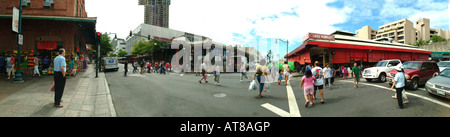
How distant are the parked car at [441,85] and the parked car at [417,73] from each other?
128cm

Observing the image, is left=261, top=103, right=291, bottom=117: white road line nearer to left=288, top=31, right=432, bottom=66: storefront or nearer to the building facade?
left=288, top=31, right=432, bottom=66: storefront

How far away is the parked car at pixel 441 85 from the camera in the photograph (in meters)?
5.41

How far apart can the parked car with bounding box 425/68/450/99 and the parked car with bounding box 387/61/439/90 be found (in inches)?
50.6

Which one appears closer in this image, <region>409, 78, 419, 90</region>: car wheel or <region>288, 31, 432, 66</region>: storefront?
<region>409, 78, 419, 90</region>: car wheel

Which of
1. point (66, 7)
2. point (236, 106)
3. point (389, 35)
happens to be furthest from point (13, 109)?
point (389, 35)

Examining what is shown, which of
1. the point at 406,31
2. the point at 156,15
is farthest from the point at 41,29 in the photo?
the point at 406,31

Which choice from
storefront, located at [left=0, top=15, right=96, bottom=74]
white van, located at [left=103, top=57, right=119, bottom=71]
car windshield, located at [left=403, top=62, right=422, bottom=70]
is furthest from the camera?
white van, located at [left=103, top=57, right=119, bottom=71]

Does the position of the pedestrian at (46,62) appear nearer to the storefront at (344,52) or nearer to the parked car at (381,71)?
the storefront at (344,52)

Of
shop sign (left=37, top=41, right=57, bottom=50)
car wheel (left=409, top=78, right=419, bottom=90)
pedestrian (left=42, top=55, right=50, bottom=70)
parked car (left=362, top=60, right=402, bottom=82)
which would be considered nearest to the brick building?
shop sign (left=37, top=41, right=57, bottom=50)

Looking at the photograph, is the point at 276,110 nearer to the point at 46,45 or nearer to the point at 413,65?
the point at 413,65

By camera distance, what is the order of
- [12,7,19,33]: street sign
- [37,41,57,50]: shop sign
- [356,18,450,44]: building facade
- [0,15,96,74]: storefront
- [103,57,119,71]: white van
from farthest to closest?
[356,18,450,44]: building facade, [103,57,119,71]: white van, [37,41,57,50]: shop sign, [0,15,96,74]: storefront, [12,7,19,33]: street sign

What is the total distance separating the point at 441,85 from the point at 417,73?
120 inches

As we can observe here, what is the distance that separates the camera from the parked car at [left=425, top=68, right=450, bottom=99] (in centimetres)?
541
